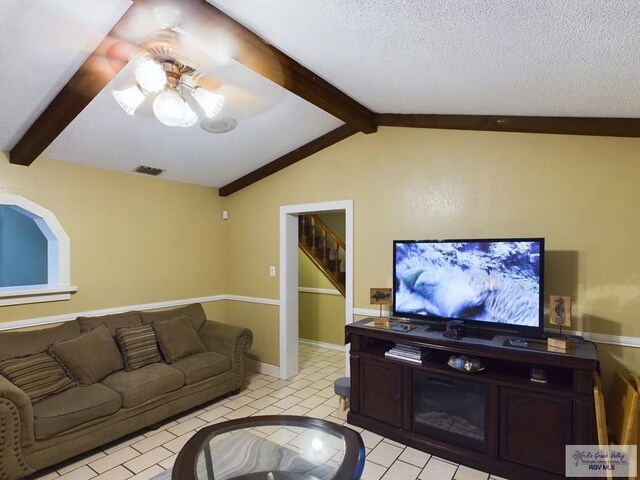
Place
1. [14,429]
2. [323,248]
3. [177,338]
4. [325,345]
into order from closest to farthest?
[14,429] → [177,338] → [325,345] → [323,248]

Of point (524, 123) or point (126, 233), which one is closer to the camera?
point (524, 123)

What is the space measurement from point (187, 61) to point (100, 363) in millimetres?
2482

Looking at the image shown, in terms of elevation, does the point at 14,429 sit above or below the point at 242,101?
below

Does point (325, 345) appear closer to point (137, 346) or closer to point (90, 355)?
Result: point (137, 346)

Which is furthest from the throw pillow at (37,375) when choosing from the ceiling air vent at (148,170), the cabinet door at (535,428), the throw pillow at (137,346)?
the cabinet door at (535,428)

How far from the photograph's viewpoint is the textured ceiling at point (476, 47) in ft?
4.70

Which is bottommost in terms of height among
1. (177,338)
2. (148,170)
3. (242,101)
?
(177,338)

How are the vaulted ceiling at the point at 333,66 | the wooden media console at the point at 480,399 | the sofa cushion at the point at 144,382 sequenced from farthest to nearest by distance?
the sofa cushion at the point at 144,382 → the wooden media console at the point at 480,399 → the vaulted ceiling at the point at 333,66

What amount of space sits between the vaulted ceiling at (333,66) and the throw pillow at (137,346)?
1663 mm

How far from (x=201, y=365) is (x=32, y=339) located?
1349mm

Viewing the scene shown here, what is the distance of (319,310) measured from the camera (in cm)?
546

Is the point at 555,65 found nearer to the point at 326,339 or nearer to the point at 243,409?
the point at 243,409

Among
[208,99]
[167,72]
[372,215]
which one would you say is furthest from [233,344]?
[167,72]

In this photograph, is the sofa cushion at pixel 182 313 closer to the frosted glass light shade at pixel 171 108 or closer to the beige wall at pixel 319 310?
the beige wall at pixel 319 310
